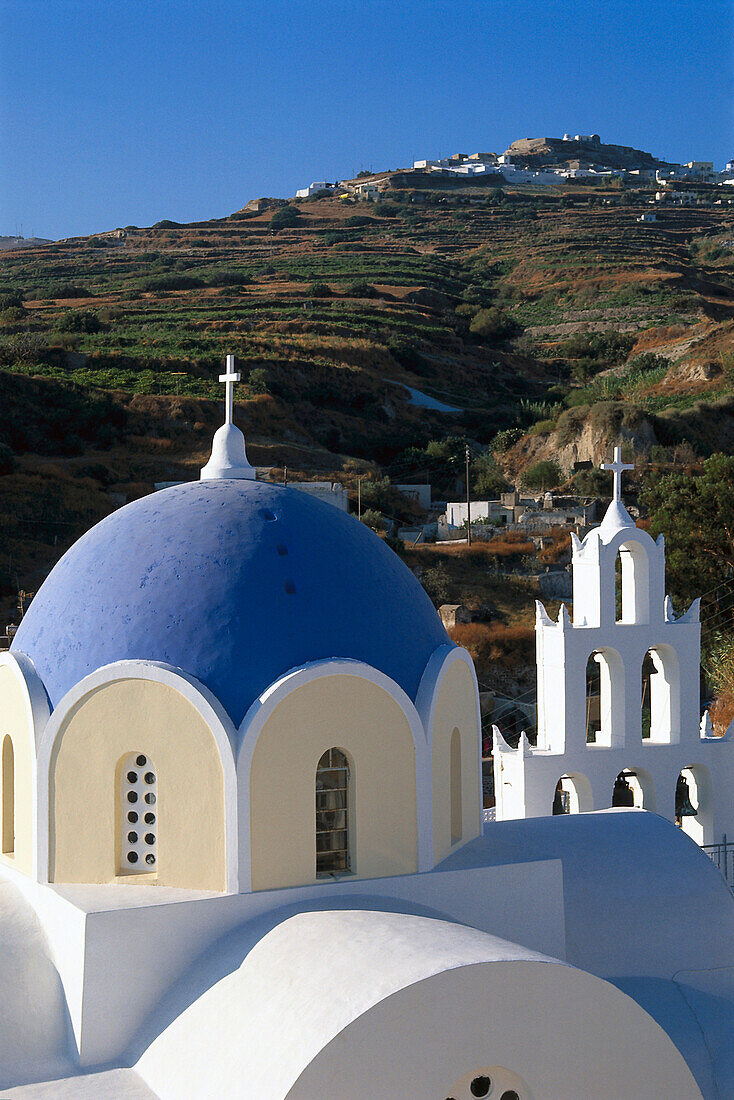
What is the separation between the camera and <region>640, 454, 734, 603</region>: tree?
87.3ft

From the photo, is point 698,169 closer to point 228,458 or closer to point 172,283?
point 172,283

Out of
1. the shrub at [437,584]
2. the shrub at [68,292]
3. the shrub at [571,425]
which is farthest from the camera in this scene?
the shrub at [68,292]

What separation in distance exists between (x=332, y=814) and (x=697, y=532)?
2145 centimetres

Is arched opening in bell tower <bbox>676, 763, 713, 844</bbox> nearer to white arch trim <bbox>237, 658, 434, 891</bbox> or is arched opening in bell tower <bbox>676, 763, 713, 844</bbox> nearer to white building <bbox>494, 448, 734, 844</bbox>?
white building <bbox>494, 448, 734, 844</bbox>

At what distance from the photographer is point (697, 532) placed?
27234 millimetres

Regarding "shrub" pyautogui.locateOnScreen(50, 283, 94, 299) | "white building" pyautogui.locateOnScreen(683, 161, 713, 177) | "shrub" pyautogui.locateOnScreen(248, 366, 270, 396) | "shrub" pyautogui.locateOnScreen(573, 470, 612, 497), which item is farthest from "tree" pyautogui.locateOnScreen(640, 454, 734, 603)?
"white building" pyautogui.locateOnScreen(683, 161, 713, 177)

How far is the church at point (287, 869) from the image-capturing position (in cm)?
578

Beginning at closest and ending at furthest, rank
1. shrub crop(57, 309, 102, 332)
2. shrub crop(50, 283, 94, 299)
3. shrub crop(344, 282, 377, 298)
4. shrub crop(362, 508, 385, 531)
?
shrub crop(362, 508, 385, 531) → shrub crop(57, 309, 102, 332) → shrub crop(50, 283, 94, 299) → shrub crop(344, 282, 377, 298)

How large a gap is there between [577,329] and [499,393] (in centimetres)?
1232

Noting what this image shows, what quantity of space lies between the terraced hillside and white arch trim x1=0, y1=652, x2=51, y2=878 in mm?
23663

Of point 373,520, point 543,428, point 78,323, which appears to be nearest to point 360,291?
point 78,323

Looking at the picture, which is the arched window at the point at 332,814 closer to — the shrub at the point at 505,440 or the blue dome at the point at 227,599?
the blue dome at the point at 227,599

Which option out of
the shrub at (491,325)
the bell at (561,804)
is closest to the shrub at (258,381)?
the shrub at (491,325)

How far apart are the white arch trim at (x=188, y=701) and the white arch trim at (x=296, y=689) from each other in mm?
57
